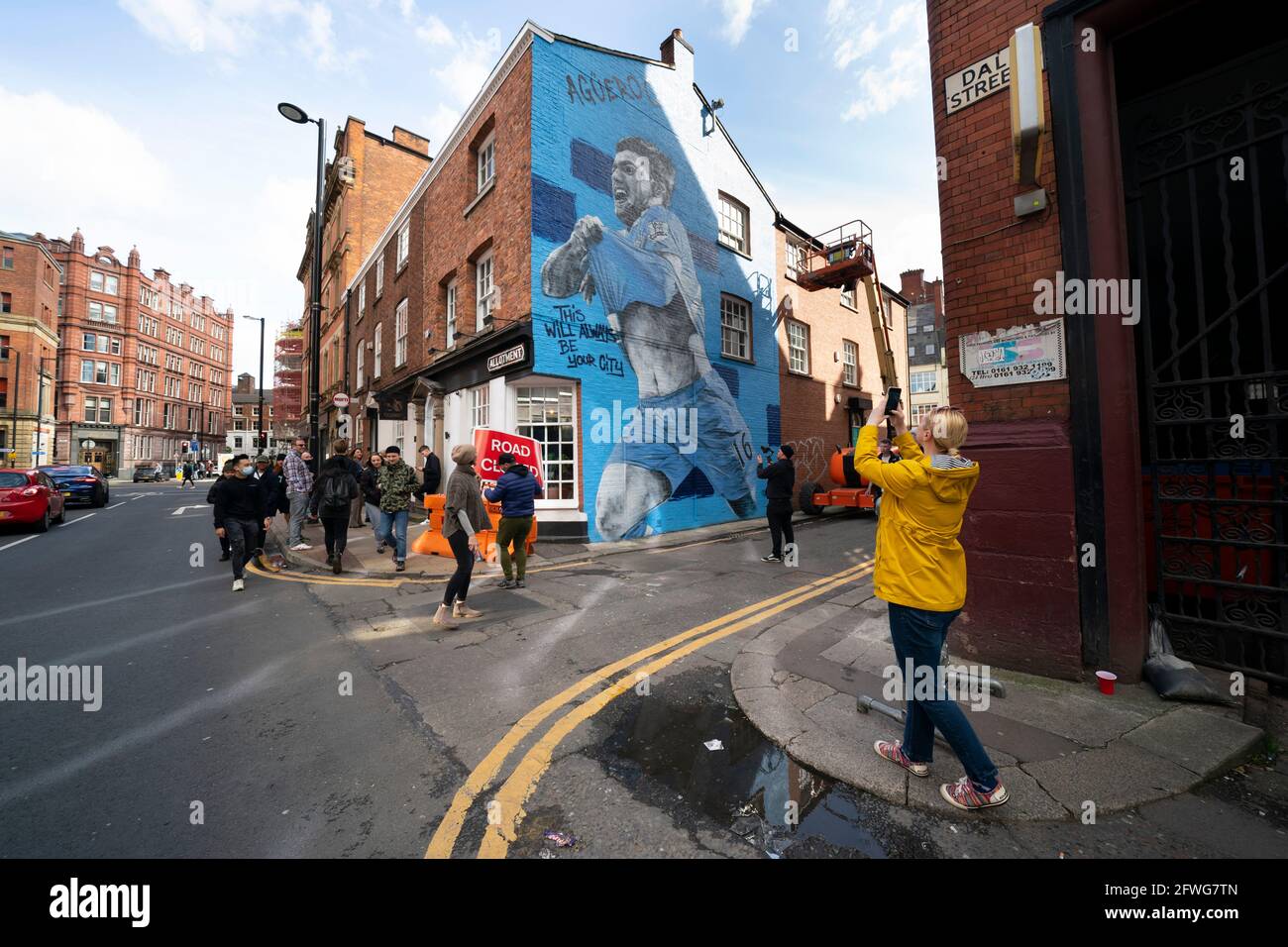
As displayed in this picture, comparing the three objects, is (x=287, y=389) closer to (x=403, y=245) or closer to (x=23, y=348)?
(x=403, y=245)

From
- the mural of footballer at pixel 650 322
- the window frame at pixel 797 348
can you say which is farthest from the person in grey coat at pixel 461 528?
the window frame at pixel 797 348

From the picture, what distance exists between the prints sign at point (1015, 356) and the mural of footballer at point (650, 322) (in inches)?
324

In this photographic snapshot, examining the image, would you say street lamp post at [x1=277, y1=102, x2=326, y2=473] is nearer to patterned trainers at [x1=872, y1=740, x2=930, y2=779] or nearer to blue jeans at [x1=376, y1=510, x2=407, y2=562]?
blue jeans at [x1=376, y1=510, x2=407, y2=562]

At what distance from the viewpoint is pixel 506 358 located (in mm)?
11180

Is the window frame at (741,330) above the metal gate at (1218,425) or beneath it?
above

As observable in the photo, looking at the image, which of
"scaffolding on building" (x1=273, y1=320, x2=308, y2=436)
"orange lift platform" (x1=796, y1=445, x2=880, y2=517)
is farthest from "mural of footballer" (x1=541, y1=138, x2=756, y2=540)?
"scaffolding on building" (x1=273, y1=320, x2=308, y2=436)

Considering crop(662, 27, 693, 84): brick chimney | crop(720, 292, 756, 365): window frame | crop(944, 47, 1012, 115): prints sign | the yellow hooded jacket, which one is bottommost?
the yellow hooded jacket

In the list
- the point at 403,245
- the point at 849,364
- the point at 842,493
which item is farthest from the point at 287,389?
the point at 849,364

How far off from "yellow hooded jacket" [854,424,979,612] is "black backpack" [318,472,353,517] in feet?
25.7

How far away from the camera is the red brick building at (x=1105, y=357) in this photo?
3604mm

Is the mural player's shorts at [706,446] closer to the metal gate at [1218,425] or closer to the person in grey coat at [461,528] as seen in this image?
the person in grey coat at [461,528]

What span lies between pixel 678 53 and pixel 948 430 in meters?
16.5

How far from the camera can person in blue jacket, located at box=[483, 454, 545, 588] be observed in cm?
674
